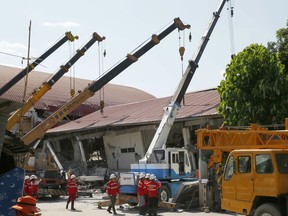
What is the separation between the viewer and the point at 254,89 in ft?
55.7

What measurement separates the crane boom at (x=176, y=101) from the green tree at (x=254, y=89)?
3.97 m

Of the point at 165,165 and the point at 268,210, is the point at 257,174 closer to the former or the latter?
the point at 268,210

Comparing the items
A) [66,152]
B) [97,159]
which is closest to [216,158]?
[97,159]

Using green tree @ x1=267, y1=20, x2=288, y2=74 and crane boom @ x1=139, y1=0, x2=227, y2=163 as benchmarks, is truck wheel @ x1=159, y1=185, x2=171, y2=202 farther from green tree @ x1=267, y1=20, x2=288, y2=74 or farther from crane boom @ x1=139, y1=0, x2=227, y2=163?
green tree @ x1=267, y1=20, x2=288, y2=74

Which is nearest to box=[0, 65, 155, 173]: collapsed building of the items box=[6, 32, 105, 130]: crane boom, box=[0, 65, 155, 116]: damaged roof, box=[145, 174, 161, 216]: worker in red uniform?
box=[0, 65, 155, 116]: damaged roof

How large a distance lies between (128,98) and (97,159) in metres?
20.2

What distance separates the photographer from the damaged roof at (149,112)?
26.5 m

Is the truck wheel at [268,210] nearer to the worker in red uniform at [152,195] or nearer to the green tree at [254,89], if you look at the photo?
the worker in red uniform at [152,195]

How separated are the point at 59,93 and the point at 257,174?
4011 centimetres

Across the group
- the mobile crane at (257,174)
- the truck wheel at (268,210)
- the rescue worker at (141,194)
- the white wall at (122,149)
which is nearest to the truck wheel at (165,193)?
the rescue worker at (141,194)

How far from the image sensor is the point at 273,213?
34.0ft

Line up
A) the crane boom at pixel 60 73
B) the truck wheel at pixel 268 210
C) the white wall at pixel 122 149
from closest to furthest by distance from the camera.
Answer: the truck wheel at pixel 268 210, the crane boom at pixel 60 73, the white wall at pixel 122 149

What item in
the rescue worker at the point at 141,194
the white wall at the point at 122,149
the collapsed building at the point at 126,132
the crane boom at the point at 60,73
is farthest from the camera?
the white wall at the point at 122,149

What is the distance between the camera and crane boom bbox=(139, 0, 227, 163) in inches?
819
